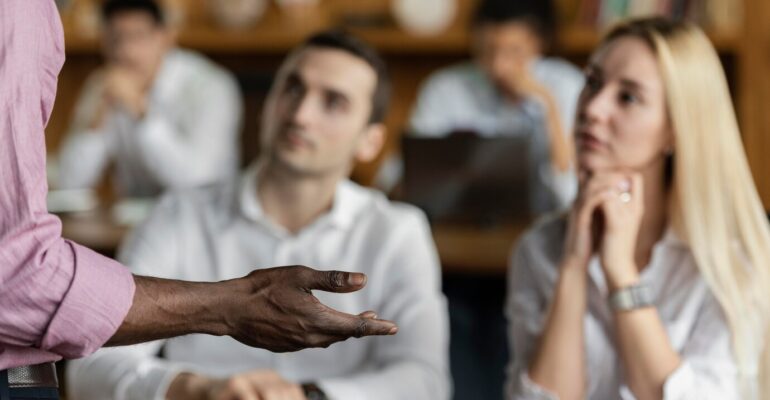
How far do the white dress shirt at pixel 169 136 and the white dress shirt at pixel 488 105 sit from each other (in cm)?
69

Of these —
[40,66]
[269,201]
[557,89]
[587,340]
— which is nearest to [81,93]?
[557,89]

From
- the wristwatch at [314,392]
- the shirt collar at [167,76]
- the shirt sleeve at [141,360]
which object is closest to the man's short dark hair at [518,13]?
the shirt collar at [167,76]

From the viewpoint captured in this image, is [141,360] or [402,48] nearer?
[141,360]

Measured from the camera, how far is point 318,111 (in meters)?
2.10

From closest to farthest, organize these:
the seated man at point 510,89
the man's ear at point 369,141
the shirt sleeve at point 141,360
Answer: the shirt sleeve at point 141,360, the man's ear at point 369,141, the seated man at point 510,89

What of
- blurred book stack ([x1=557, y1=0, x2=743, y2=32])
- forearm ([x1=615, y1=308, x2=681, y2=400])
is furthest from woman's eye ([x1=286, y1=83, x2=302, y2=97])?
blurred book stack ([x1=557, y1=0, x2=743, y2=32])

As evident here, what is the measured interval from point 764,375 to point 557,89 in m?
A: 2.33

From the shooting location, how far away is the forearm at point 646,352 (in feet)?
5.60

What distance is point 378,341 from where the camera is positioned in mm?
1978

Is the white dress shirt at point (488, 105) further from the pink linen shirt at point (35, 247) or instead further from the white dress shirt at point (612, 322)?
the pink linen shirt at point (35, 247)

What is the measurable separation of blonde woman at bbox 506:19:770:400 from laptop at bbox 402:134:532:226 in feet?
3.65

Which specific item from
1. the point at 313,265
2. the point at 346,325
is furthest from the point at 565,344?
the point at 346,325

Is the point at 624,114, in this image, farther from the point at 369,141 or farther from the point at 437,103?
the point at 437,103

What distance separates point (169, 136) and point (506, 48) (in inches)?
47.0
